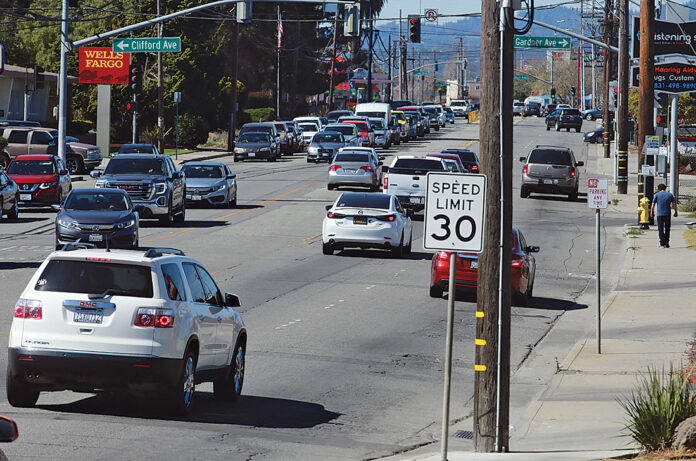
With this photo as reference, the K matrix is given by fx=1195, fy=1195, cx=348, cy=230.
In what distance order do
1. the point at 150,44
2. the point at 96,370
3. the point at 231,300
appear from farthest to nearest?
the point at 150,44, the point at 231,300, the point at 96,370

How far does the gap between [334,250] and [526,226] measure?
9563mm

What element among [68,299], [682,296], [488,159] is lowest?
[682,296]

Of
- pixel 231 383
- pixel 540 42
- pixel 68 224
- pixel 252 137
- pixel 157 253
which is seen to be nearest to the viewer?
pixel 157 253

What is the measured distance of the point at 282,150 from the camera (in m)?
70.9

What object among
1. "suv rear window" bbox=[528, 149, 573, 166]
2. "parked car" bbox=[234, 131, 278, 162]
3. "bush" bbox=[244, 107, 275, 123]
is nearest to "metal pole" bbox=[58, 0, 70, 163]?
"suv rear window" bbox=[528, 149, 573, 166]

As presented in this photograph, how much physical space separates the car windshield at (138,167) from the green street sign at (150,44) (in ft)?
31.3

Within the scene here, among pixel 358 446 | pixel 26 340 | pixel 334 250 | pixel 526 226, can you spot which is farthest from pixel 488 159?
pixel 526 226

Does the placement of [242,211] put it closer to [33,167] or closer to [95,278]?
[33,167]

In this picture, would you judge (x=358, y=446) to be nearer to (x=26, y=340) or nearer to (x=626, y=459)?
(x=626, y=459)

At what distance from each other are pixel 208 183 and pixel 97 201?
11.9 m

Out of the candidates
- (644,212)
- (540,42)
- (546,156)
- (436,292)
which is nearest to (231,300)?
(436,292)

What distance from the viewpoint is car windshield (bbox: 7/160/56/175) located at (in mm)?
38188

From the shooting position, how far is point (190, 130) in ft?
235

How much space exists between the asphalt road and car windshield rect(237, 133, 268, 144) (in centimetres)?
2571
